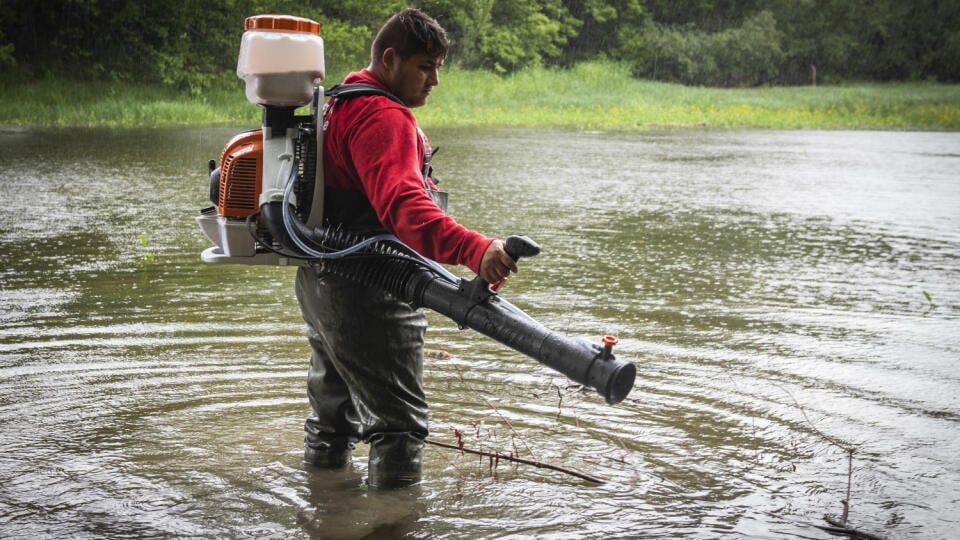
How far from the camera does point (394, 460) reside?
383 centimetres

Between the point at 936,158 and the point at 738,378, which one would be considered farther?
the point at 936,158

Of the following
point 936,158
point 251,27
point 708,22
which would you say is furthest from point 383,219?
point 708,22

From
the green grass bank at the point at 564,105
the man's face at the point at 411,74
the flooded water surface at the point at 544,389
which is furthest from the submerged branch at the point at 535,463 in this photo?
the green grass bank at the point at 564,105

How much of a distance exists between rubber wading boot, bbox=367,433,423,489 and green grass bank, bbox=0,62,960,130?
67.1 ft

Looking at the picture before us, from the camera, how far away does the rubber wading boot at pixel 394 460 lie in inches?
150

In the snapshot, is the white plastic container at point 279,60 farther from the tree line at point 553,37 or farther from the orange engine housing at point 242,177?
the tree line at point 553,37

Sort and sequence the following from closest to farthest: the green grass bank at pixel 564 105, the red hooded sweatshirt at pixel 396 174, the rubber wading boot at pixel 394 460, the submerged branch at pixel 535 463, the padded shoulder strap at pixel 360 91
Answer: the red hooded sweatshirt at pixel 396 174
the padded shoulder strap at pixel 360 91
the rubber wading boot at pixel 394 460
the submerged branch at pixel 535 463
the green grass bank at pixel 564 105

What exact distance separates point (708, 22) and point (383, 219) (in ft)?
175

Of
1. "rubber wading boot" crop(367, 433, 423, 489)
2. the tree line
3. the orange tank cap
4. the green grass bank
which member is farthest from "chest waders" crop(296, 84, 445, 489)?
the tree line

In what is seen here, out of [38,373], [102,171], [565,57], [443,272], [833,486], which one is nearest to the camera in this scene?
[443,272]

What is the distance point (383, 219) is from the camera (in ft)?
10.8

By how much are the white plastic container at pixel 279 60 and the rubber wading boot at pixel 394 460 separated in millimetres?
1193

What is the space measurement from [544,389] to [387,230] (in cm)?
208

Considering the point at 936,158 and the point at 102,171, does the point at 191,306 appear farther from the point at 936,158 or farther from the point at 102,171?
the point at 936,158
